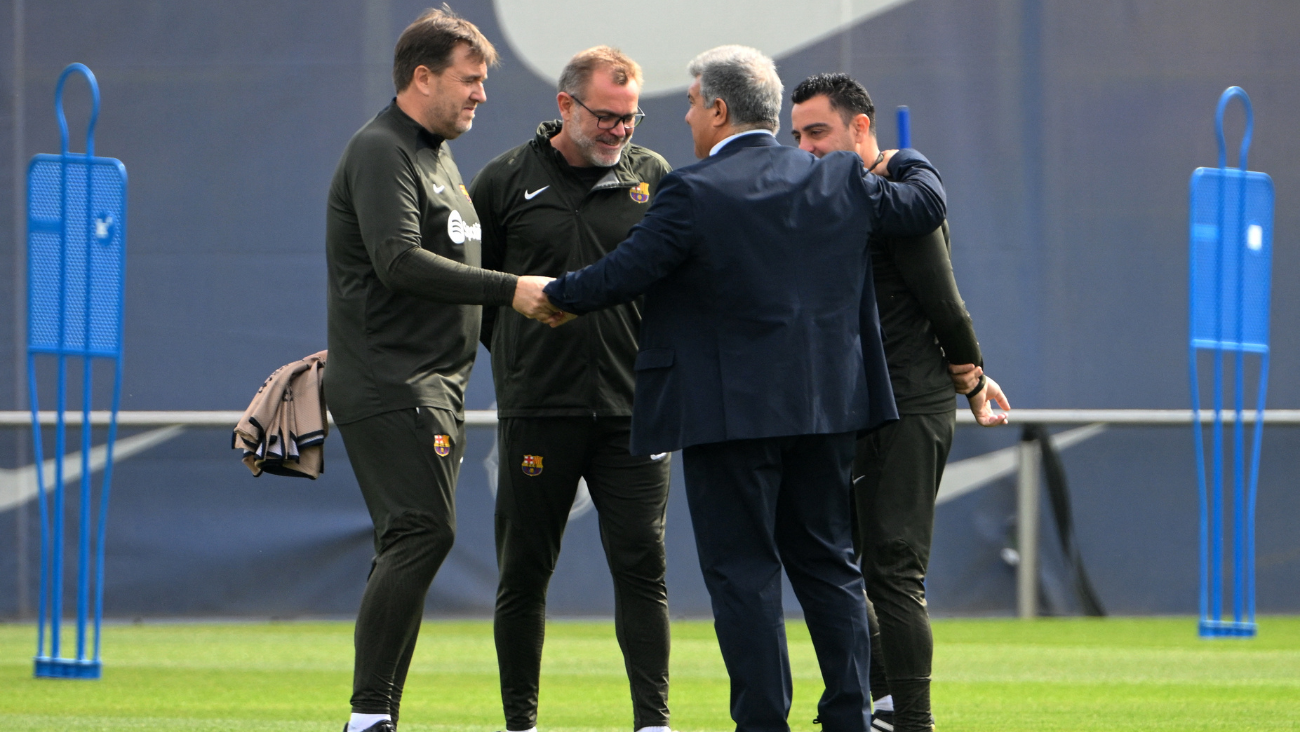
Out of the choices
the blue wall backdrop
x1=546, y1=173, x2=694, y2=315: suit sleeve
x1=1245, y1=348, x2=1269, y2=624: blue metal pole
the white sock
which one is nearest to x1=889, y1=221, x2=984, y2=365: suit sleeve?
x1=546, y1=173, x2=694, y2=315: suit sleeve

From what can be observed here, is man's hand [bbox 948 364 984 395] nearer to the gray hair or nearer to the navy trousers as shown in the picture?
the navy trousers

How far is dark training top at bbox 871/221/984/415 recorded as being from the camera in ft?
11.2

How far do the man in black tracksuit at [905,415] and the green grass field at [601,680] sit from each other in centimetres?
85

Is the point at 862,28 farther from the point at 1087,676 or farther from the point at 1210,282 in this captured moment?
the point at 1087,676

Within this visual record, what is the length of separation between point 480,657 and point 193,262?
8.85 feet

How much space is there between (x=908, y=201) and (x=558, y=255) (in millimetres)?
888

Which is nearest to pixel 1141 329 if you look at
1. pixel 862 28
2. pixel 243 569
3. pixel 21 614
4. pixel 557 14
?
pixel 862 28

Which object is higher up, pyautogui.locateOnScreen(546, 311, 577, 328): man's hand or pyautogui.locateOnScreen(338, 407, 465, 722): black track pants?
pyautogui.locateOnScreen(546, 311, 577, 328): man's hand

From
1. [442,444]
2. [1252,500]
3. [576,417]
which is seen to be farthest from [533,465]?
[1252,500]

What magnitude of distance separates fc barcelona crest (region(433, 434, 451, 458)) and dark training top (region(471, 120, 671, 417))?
0.33 m

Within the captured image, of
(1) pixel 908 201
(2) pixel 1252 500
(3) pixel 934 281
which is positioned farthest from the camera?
(2) pixel 1252 500

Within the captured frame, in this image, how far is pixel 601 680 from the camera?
5375mm

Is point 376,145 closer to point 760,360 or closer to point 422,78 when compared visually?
point 422,78

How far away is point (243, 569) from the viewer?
23.7 ft
